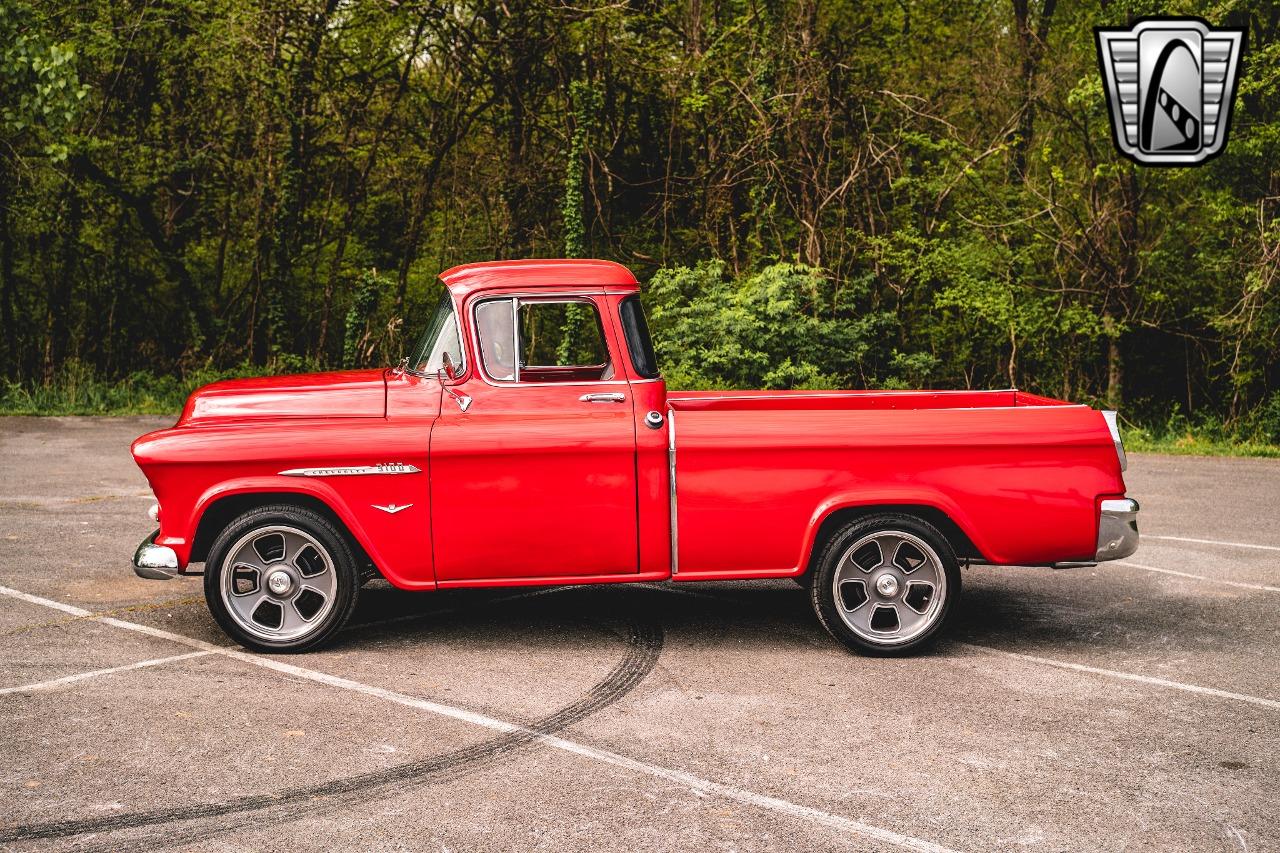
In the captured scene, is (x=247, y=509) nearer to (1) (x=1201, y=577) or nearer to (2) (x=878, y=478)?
(2) (x=878, y=478)

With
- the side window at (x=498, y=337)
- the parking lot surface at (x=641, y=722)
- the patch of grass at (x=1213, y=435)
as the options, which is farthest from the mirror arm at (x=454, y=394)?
the patch of grass at (x=1213, y=435)

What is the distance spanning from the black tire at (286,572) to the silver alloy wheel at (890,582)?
8.39ft

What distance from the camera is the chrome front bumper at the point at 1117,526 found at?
619 cm

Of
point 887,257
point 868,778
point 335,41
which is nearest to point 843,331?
point 887,257

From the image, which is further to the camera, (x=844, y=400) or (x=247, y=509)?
(x=844, y=400)

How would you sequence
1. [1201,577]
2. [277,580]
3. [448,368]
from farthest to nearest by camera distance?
[1201,577]
[448,368]
[277,580]

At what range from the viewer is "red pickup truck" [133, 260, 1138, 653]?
20.1 ft

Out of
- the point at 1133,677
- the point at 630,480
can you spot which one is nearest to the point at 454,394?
the point at 630,480

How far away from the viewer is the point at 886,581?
6266mm

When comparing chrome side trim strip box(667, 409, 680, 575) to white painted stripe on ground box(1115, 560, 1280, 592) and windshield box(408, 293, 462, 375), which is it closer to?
windshield box(408, 293, 462, 375)

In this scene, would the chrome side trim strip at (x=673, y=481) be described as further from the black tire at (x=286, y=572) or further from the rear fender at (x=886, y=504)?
the black tire at (x=286, y=572)

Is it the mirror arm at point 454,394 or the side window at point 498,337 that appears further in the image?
the side window at point 498,337

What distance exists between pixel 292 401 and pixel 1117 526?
440cm

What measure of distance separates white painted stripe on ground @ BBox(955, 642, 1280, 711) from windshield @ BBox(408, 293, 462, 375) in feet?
10.4
